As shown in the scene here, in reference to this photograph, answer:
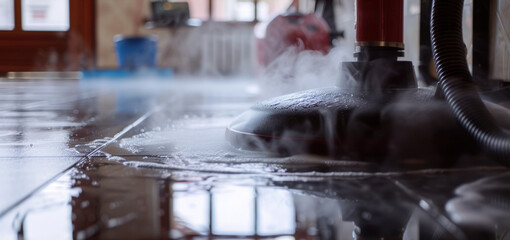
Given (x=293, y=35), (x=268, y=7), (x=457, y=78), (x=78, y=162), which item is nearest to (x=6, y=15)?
(x=268, y=7)

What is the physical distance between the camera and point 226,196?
569 millimetres

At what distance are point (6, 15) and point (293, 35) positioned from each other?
260 inches

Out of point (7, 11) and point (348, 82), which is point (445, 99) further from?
point (7, 11)

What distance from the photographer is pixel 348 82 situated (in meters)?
0.90

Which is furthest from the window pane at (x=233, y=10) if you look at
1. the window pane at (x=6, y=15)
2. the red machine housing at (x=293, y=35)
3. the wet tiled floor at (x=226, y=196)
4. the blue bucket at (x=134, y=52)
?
the wet tiled floor at (x=226, y=196)

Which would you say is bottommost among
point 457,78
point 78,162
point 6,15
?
point 78,162

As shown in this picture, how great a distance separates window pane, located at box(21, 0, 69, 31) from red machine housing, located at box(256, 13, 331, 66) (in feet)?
19.7

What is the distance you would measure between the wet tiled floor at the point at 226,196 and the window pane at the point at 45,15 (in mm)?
7427

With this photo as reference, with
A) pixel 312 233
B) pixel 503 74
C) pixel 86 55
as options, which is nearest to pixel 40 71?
pixel 86 55

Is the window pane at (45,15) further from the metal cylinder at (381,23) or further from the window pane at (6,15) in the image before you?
the metal cylinder at (381,23)

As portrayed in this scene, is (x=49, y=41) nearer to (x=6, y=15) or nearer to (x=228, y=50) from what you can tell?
(x=6, y=15)

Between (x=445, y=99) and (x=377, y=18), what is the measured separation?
0.17 metres

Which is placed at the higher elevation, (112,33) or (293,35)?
(112,33)

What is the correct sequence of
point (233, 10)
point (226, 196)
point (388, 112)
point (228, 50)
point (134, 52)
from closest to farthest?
point (226, 196) < point (388, 112) < point (134, 52) < point (233, 10) < point (228, 50)
